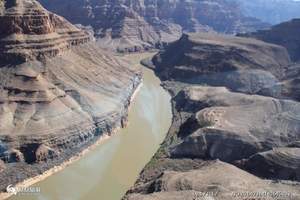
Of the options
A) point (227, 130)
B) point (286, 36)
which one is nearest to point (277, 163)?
point (227, 130)

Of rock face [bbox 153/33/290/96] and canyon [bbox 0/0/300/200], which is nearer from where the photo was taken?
canyon [bbox 0/0/300/200]

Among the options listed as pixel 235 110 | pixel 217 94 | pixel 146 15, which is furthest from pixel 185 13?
pixel 235 110

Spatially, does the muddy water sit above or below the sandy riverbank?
below

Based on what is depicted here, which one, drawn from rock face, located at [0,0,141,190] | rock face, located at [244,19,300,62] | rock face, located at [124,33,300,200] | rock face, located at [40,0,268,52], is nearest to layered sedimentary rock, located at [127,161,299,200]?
rock face, located at [124,33,300,200]

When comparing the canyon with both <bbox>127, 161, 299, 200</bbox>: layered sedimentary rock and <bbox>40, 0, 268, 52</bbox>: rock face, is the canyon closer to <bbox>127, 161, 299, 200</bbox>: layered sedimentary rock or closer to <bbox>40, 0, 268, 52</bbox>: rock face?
<bbox>127, 161, 299, 200</bbox>: layered sedimentary rock

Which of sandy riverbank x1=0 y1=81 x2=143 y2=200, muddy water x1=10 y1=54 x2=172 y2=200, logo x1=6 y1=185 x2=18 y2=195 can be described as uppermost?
logo x1=6 y1=185 x2=18 y2=195

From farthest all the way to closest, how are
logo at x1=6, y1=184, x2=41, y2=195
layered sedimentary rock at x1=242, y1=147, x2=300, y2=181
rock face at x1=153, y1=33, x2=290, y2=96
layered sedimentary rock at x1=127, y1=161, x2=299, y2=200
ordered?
Result: rock face at x1=153, y1=33, x2=290, y2=96
logo at x1=6, y1=184, x2=41, y2=195
layered sedimentary rock at x1=242, y1=147, x2=300, y2=181
layered sedimentary rock at x1=127, y1=161, x2=299, y2=200

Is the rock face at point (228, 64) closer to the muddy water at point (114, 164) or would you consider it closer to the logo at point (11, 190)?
the muddy water at point (114, 164)

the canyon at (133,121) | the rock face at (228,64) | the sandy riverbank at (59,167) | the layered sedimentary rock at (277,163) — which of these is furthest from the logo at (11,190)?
the rock face at (228,64)
